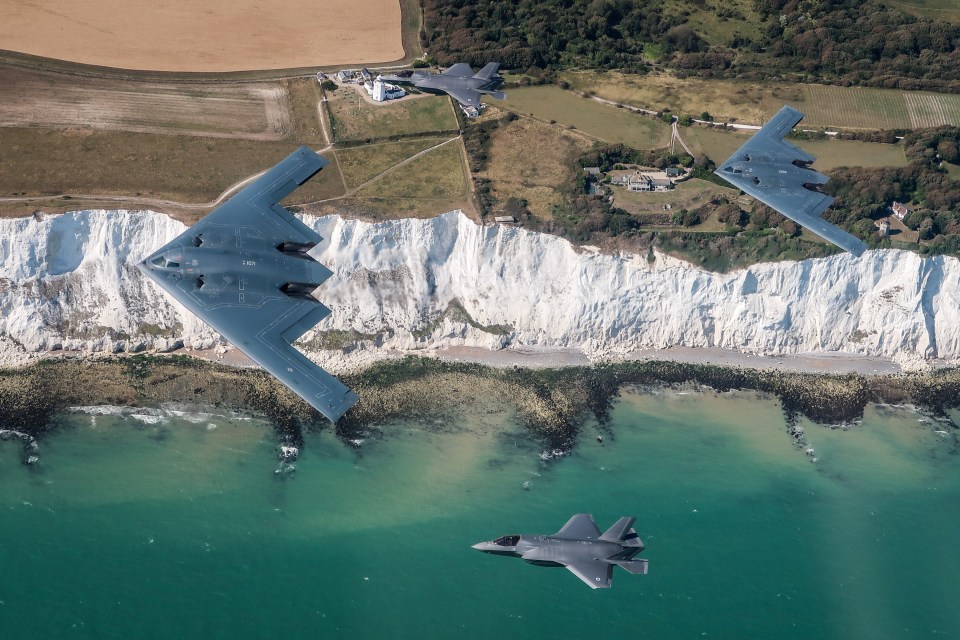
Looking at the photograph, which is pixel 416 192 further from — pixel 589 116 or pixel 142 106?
pixel 142 106

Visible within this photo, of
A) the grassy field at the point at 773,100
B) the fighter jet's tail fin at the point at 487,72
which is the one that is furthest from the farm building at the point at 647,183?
the fighter jet's tail fin at the point at 487,72

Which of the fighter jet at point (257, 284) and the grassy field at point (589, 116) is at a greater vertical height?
the grassy field at point (589, 116)

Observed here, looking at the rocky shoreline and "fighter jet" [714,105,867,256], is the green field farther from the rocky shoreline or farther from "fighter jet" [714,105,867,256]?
the rocky shoreline

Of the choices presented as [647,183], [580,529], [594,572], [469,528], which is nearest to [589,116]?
[647,183]

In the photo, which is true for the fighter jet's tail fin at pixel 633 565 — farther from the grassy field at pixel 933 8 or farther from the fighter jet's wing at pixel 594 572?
the grassy field at pixel 933 8

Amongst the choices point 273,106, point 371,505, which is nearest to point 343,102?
Answer: point 273,106

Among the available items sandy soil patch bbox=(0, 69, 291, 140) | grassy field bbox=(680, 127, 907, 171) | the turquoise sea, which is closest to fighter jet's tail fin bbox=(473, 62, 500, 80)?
sandy soil patch bbox=(0, 69, 291, 140)
